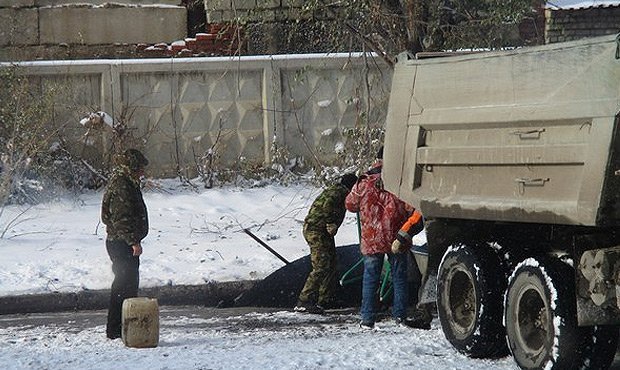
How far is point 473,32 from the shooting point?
15.7 metres

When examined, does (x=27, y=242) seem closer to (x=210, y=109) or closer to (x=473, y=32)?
(x=210, y=109)

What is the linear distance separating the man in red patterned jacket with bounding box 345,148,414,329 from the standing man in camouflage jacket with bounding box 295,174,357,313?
1.06 m

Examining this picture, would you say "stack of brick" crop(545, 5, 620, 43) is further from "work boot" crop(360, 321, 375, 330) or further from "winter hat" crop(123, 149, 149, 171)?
"winter hat" crop(123, 149, 149, 171)

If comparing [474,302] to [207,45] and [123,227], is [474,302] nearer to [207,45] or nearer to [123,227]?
[123,227]

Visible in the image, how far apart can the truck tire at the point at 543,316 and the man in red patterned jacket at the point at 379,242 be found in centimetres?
221

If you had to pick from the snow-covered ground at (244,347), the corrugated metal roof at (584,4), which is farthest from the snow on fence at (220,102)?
the snow-covered ground at (244,347)

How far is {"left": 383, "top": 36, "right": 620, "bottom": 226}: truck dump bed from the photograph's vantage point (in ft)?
24.5

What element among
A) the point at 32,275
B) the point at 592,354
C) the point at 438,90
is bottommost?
the point at 32,275

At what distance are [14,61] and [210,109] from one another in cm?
273

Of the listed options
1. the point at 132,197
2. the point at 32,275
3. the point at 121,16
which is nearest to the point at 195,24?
the point at 121,16

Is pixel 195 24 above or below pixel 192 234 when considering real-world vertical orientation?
above

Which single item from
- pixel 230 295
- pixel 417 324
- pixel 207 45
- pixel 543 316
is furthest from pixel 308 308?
pixel 207 45

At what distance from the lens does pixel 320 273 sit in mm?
12102

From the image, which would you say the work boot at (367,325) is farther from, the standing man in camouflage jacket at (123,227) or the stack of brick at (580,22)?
the stack of brick at (580,22)
